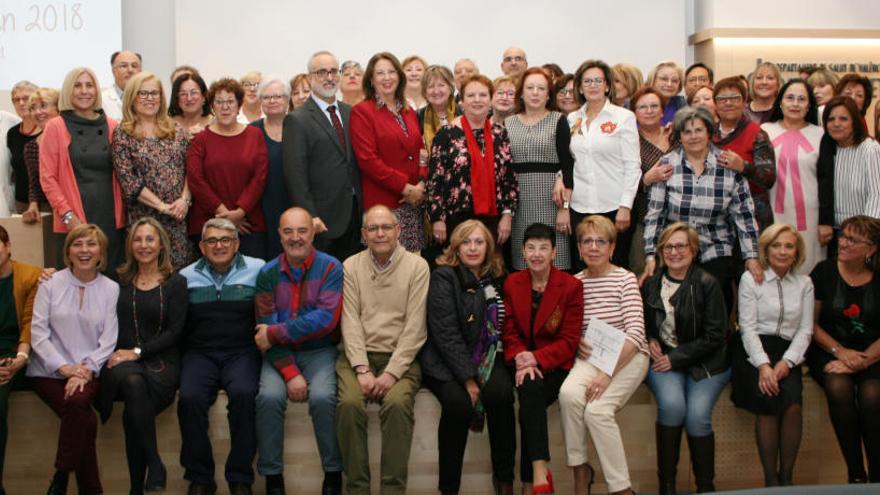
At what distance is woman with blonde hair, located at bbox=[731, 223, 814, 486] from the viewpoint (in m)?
4.70

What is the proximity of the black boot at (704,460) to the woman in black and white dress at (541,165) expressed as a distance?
116 centimetres

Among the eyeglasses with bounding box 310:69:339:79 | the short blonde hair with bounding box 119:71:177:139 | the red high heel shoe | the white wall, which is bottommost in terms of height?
the red high heel shoe

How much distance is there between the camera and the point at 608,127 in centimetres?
529

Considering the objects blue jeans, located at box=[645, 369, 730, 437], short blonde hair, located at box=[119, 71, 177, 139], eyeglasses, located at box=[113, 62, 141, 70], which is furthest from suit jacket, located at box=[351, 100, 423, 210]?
eyeglasses, located at box=[113, 62, 141, 70]

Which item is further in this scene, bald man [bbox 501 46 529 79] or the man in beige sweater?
bald man [bbox 501 46 529 79]

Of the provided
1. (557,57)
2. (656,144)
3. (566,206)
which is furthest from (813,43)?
(566,206)

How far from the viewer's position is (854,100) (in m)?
5.56

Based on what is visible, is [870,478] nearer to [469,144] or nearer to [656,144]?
[656,144]

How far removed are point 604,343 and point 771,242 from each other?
94 centimetres

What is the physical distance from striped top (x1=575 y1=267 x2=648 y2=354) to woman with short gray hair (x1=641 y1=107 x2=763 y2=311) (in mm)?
277

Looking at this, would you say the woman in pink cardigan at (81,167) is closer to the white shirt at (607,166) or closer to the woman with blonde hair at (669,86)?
the white shirt at (607,166)

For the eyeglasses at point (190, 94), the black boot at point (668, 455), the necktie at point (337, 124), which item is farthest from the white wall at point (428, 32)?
the black boot at point (668, 455)

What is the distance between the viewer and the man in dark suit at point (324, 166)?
5.16 metres

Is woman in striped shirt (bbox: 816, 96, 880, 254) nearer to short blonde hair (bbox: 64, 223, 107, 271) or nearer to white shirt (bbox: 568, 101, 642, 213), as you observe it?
white shirt (bbox: 568, 101, 642, 213)
